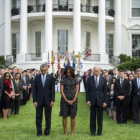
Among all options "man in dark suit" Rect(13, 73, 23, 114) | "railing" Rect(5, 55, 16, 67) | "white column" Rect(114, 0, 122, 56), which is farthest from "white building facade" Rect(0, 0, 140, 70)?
"man in dark suit" Rect(13, 73, 23, 114)

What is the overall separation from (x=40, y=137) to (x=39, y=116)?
0.65 meters

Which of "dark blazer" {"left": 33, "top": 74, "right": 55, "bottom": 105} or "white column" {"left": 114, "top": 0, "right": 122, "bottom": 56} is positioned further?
"white column" {"left": 114, "top": 0, "right": 122, "bottom": 56}

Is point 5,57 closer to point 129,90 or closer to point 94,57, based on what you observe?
point 94,57

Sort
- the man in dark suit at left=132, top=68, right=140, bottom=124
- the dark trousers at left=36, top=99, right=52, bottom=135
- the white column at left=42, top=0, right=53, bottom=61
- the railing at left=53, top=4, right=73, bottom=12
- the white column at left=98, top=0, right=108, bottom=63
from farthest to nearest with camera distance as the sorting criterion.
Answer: the railing at left=53, top=4, right=73, bottom=12, the white column at left=98, top=0, right=108, bottom=63, the white column at left=42, top=0, right=53, bottom=61, the man in dark suit at left=132, top=68, right=140, bottom=124, the dark trousers at left=36, top=99, right=52, bottom=135

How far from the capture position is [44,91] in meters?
9.51

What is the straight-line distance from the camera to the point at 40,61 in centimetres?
3050

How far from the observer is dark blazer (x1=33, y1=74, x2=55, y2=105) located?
31.1 ft

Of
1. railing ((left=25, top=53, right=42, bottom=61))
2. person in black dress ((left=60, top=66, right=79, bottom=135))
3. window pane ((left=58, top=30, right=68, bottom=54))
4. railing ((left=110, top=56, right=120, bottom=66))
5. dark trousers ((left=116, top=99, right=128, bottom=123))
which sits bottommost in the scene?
dark trousers ((left=116, top=99, right=128, bottom=123))

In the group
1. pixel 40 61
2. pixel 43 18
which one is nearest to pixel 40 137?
pixel 40 61

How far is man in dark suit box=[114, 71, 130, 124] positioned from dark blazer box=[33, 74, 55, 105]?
3232mm

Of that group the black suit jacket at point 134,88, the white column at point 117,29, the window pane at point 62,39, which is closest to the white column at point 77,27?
the window pane at point 62,39

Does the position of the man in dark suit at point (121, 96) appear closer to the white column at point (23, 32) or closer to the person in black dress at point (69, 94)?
the person in black dress at point (69, 94)

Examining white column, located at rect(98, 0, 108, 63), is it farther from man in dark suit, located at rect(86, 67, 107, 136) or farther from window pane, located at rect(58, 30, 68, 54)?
man in dark suit, located at rect(86, 67, 107, 136)

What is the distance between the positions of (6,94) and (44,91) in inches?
156
